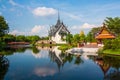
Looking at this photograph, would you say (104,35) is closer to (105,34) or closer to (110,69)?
(105,34)

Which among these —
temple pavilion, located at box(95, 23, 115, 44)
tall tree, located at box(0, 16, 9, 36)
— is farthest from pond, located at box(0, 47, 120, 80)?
tall tree, located at box(0, 16, 9, 36)

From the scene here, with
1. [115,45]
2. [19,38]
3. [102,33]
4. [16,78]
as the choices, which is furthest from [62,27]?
[16,78]

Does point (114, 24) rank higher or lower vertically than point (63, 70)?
higher

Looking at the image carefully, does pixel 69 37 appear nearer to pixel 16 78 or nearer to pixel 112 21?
pixel 112 21

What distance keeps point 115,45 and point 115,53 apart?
149 cm

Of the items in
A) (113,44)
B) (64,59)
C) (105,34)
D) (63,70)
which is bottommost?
(63,70)

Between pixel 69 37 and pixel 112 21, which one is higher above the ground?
pixel 112 21

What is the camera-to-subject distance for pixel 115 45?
34500 millimetres

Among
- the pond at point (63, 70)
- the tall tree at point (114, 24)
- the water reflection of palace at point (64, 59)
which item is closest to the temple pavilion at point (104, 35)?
the tall tree at point (114, 24)

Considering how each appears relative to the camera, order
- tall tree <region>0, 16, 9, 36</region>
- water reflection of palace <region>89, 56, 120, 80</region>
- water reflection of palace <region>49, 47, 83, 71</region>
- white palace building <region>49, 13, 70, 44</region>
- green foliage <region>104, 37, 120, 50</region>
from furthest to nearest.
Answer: white palace building <region>49, 13, 70, 44</region>, tall tree <region>0, 16, 9, 36</region>, green foliage <region>104, 37, 120, 50</region>, water reflection of palace <region>49, 47, 83, 71</region>, water reflection of palace <region>89, 56, 120, 80</region>

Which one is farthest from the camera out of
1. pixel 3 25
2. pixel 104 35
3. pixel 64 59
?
pixel 3 25

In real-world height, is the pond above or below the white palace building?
below

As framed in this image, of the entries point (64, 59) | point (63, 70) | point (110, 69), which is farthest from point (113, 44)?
point (63, 70)

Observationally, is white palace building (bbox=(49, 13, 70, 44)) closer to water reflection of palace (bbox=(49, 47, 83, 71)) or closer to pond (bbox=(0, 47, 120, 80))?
water reflection of palace (bbox=(49, 47, 83, 71))
